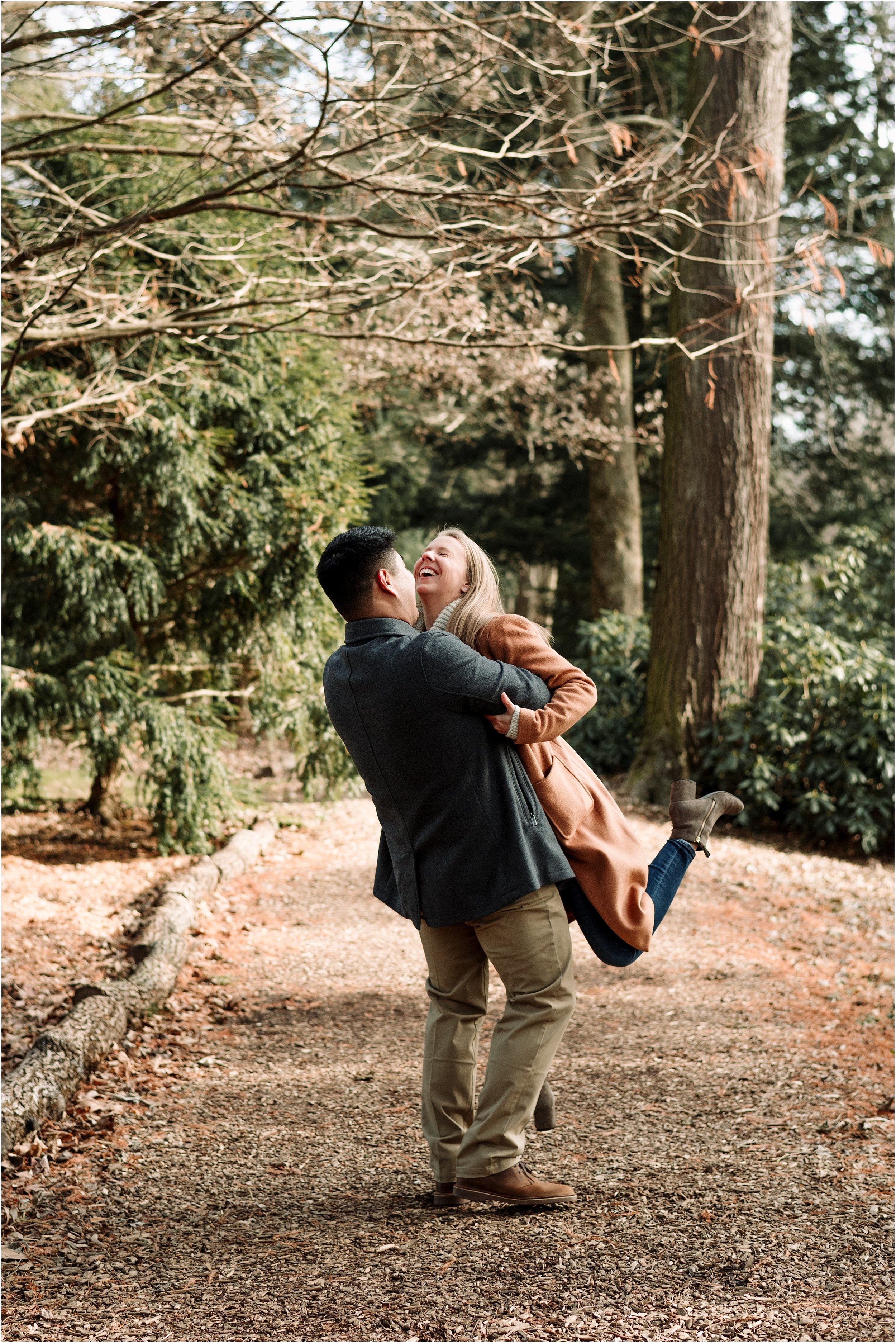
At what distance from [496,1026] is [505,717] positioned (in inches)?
35.5

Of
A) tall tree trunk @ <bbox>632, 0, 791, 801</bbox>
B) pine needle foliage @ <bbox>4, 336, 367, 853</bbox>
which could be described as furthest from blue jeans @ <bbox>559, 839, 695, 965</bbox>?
tall tree trunk @ <bbox>632, 0, 791, 801</bbox>

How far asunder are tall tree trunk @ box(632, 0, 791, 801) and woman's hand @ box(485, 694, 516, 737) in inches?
274

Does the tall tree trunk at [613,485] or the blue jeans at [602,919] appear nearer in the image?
the blue jeans at [602,919]

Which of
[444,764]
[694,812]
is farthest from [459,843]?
[694,812]

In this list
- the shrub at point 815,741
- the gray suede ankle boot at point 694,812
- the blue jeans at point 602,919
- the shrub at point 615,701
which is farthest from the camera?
the shrub at point 615,701

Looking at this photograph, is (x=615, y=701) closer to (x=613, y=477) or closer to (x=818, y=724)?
(x=818, y=724)

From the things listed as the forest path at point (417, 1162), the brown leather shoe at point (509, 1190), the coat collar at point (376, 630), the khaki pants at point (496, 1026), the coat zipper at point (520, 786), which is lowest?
the forest path at point (417, 1162)

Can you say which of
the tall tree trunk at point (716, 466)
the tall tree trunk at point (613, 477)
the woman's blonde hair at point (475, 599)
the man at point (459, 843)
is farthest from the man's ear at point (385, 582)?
the tall tree trunk at point (613, 477)

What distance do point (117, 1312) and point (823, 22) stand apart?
52.8 feet

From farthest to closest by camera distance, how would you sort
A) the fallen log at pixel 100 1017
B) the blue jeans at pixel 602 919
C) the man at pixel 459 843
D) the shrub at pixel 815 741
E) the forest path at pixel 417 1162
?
the shrub at pixel 815 741 → the fallen log at pixel 100 1017 → the blue jeans at pixel 602 919 → the man at pixel 459 843 → the forest path at pixel 417 1162

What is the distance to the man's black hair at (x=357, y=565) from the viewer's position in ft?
9.56

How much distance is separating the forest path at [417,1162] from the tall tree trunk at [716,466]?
11.2ft

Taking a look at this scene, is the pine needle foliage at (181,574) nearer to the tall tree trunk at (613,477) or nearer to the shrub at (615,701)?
the shrub at (615,701)

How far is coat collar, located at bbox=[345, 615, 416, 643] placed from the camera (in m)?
2.89
